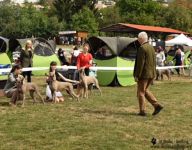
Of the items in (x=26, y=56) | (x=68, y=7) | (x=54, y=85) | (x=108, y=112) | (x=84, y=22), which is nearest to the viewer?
(x=108, y=112)

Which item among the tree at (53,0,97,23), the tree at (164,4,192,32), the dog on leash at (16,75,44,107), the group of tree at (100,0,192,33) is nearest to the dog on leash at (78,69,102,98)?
the dog on leash at (16,75,44,107)

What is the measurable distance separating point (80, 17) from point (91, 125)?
72.1 meters

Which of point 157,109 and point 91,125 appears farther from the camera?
point 157,109

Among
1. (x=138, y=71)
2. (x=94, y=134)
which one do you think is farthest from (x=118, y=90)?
(x=94, y=134)

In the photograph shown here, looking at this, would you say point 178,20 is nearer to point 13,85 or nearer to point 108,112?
point 13,85

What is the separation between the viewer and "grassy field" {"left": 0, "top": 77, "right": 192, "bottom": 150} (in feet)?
24.5

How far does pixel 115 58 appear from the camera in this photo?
17.6 meters

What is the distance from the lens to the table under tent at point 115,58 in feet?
57.4

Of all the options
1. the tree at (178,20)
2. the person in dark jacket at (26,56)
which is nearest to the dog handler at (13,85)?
the person in dark jacket at (26,56)

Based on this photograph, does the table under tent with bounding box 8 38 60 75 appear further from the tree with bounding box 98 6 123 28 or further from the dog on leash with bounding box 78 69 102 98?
the tree with bounding box 98 6 123 28

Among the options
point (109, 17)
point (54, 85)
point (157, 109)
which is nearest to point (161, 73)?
point (54, 85)

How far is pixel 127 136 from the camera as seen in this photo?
8031mm

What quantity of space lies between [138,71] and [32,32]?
66.0 metres

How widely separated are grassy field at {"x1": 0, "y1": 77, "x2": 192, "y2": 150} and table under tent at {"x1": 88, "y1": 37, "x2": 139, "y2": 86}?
4.60 metres
